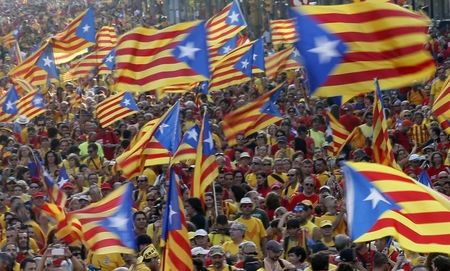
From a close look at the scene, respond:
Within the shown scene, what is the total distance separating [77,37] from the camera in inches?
1106

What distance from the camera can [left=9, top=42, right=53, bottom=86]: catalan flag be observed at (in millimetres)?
27297

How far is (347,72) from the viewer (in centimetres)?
1327

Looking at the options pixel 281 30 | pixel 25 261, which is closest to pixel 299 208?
pixel 25 261

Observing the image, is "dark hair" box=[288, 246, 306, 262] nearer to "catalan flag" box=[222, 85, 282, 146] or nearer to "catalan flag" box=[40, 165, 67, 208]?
"catalan flag" box=[222, 85, 282, 146]

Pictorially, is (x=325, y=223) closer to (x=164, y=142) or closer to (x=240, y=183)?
(x=164, y=142)

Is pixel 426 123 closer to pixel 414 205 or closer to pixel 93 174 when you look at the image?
pixel 93 174

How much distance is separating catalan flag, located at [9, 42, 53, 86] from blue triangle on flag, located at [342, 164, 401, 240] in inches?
614

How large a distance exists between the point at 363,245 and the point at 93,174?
6.31 meters

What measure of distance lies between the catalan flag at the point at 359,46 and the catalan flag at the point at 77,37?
14397 millimetres

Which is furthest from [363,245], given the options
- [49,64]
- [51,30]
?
[51,30]

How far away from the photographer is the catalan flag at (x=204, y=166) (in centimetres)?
1816

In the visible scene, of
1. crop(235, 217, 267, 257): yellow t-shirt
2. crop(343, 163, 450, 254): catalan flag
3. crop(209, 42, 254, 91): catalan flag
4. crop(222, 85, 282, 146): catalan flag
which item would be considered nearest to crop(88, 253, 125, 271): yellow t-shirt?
crop(235, 217, 267, 257): yellow t-shirt

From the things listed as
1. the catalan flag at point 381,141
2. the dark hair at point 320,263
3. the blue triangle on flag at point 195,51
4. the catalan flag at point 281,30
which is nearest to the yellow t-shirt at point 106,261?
A: the catalan flag at point 381,141

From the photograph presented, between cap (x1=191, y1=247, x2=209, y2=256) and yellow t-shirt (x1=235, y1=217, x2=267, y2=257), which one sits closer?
cap (x1=191, y1=247, x2=209, y2=256)
